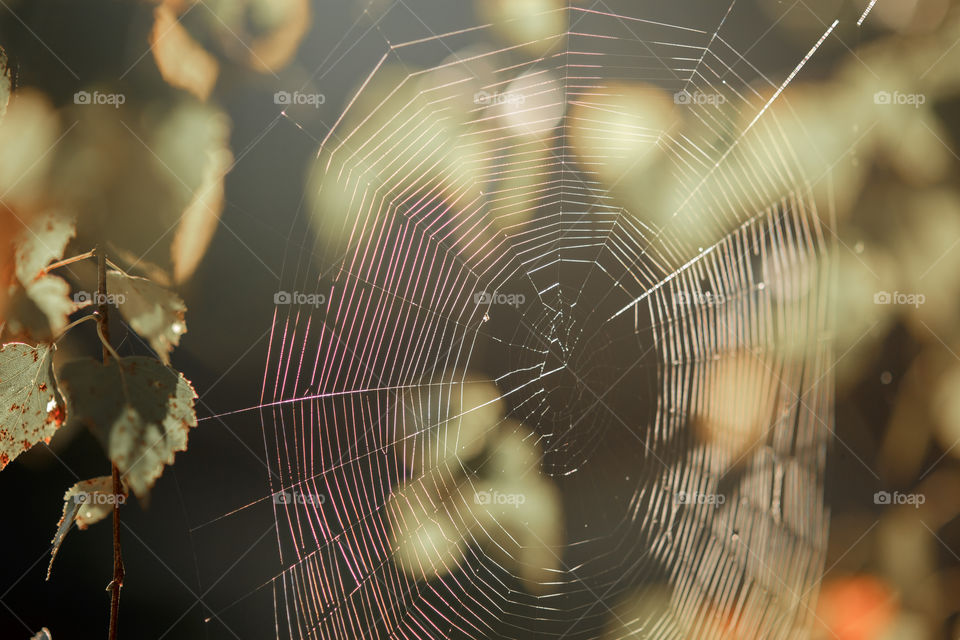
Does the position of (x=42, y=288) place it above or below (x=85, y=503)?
above

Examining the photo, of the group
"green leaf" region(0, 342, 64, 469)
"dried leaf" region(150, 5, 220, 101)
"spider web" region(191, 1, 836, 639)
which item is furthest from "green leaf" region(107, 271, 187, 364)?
"dried leaf" region(150, 5, 220, 101)

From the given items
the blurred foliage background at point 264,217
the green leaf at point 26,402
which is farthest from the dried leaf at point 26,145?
the green leaf at point 26,402

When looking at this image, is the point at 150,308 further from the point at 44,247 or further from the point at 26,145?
the point at 26,145

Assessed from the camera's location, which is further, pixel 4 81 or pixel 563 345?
pixel 563 345

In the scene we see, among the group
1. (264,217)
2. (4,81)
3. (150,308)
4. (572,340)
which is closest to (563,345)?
(572,340)

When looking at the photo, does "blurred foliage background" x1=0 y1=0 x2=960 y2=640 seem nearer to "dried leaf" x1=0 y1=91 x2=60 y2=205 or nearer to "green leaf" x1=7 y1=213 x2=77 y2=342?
"dried leaf" x1=0 y1=91 x2=60 y2=205

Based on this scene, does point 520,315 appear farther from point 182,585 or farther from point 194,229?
point 182,585
